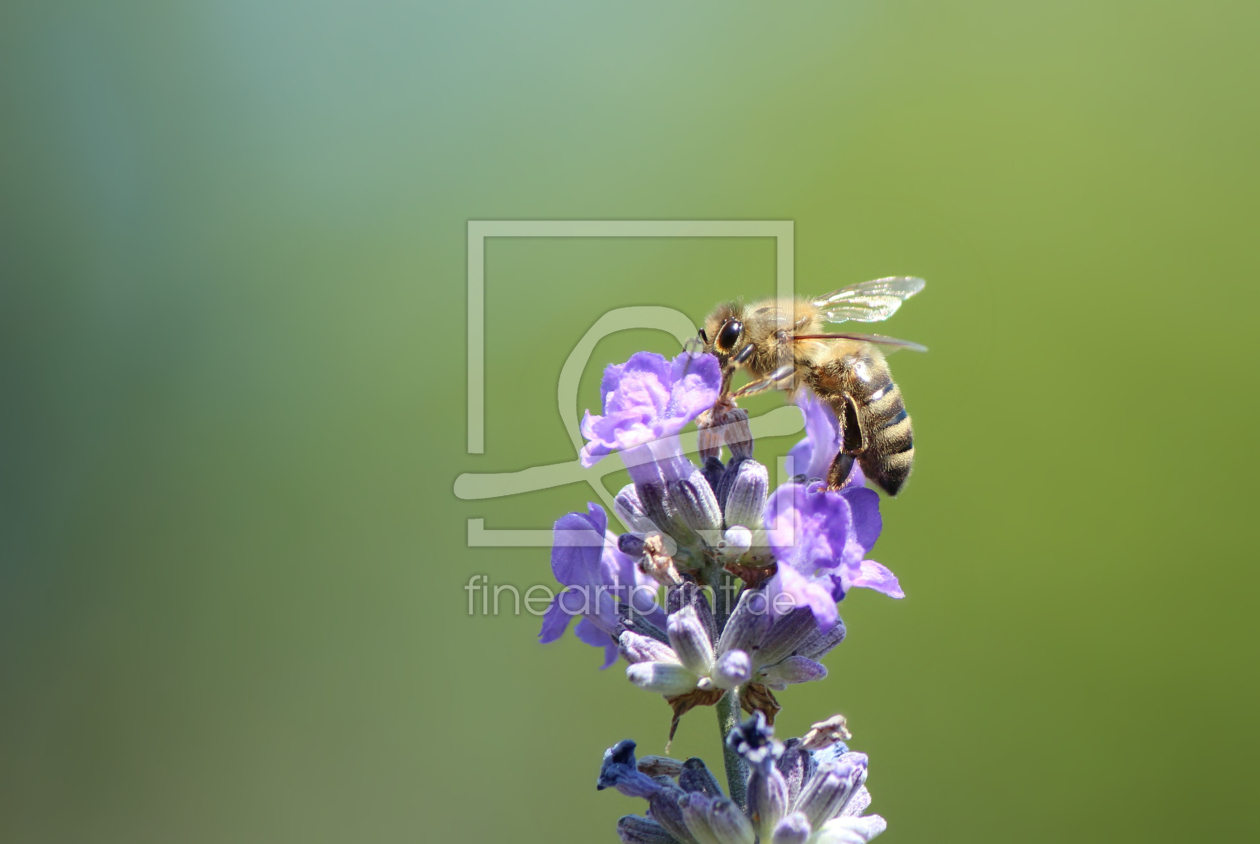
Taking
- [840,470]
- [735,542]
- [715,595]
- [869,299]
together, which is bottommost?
[715,595]

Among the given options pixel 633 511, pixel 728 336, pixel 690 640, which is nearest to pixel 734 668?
pixel 690 640

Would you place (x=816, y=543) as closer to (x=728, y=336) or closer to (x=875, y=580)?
(x=875, y=580)

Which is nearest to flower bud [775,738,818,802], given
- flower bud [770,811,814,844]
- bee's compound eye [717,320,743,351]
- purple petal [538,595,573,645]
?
flower bud [770,811,814,844]

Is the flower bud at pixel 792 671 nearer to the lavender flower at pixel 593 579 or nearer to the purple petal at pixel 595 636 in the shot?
the lavender flower at pixel 593 579

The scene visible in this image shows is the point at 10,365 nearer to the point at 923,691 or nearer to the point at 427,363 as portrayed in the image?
the point at 427,363

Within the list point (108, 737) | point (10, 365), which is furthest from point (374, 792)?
point (10, 365)

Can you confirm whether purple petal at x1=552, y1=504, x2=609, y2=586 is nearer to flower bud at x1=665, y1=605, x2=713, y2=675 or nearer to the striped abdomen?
flower bud at x1=665, y1=605, x2=713, y2=675
